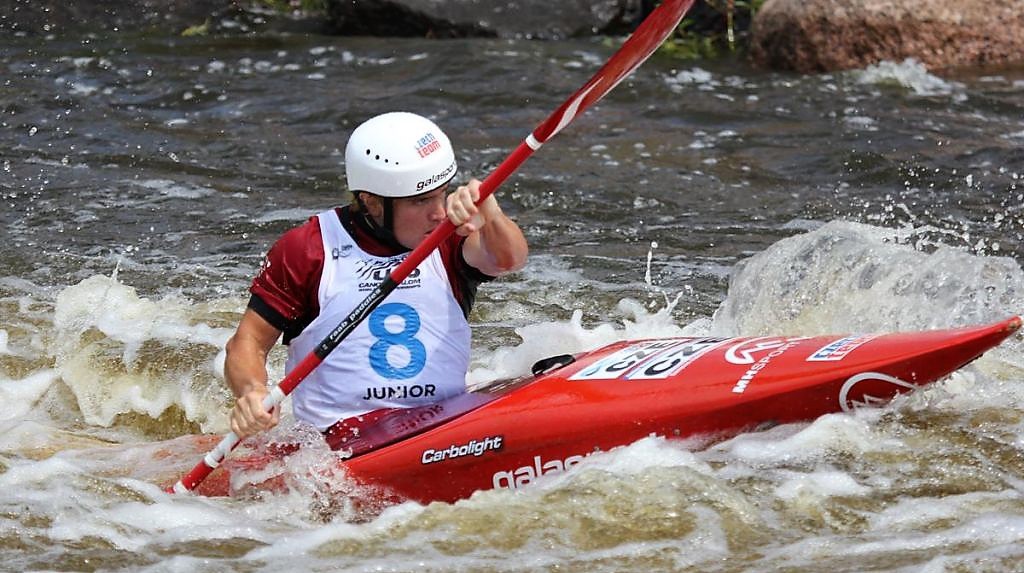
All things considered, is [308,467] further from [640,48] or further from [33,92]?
[33,92]

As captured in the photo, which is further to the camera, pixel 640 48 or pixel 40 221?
pixel 40 221

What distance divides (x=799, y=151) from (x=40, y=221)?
4670 millimetres

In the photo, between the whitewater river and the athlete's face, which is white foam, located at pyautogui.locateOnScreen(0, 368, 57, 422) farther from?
the athlete's face

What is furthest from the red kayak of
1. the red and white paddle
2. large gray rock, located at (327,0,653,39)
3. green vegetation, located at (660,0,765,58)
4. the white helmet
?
large gray rock, located at (327,0,653,39)

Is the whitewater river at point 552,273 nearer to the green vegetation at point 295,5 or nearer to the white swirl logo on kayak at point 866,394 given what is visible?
the white swirl logo on kayak at point 866,394

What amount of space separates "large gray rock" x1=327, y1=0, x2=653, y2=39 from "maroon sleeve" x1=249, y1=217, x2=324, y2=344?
27.0 ft

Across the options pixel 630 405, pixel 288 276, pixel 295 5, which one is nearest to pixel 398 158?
pixel 288 276

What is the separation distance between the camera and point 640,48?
4398mm

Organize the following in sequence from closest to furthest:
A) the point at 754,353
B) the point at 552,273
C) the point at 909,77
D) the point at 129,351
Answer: the point at 754,353 < the point at 129,351 < the point at 552,273 < the point at 909,77

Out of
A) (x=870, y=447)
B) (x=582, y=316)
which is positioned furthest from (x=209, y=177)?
(x=870, y=447)

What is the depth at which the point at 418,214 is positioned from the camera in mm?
4582

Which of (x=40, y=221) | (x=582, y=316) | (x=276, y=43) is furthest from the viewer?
(x=276, y=43)

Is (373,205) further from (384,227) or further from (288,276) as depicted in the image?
(288,276)

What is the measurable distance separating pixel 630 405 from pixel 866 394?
67 cm
